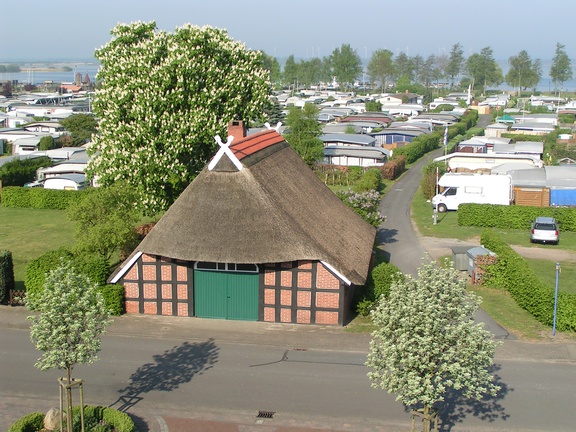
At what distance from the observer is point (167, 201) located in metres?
32.5

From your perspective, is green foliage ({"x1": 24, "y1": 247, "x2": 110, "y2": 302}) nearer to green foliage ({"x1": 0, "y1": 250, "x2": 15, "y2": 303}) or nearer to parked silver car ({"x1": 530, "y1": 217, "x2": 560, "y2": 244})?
green foliage ({"x1": 0, "y1": 250, "x2": 15, "y2": 303})

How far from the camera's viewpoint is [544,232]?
35.8 meters

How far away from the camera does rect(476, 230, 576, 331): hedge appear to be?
76.6 ft

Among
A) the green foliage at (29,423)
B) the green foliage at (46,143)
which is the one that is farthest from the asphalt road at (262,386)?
the green foliage at (46,143)

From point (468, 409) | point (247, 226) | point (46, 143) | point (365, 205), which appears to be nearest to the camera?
point (468, 409)

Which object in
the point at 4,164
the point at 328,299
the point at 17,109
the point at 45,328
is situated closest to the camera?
the point at 45,328

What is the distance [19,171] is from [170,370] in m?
38.8

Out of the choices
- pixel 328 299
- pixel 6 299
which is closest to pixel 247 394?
pixel 328 299

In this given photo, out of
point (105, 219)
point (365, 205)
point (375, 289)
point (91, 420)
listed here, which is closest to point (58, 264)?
point (105, 219)

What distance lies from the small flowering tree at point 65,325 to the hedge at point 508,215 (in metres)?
28.8

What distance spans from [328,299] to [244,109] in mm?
13692

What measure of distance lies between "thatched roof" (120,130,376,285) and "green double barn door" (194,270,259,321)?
1513 mm

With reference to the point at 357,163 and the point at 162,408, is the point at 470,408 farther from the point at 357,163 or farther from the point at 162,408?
the point at 357,163

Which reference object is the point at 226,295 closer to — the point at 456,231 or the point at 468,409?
the point at 468,409
